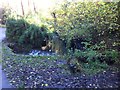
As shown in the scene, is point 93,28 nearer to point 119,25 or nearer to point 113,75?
point 119,25

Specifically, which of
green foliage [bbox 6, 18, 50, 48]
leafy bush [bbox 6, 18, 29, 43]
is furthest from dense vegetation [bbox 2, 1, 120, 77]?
leafy bush [bbox 6, 18, 29, 43]

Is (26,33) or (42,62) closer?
(42,62)

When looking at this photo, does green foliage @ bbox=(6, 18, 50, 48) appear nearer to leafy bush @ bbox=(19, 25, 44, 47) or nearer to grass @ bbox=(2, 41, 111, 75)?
leafy bush @ bbox=(19, 25, 44, 47)

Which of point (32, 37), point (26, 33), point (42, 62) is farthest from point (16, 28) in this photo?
point (42, 62)

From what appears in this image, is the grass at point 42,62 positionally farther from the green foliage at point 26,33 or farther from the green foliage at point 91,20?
the green foliage at point 26,33

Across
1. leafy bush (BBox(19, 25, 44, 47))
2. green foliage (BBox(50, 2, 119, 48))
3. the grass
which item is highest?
green foliage (BBox(50, 2, 119, 48))

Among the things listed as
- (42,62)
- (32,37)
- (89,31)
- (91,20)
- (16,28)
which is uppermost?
(91,20)

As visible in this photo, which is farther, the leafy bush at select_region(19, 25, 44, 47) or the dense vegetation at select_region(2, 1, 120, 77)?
the leafy bush at select_region(19, 25, 44, 47)

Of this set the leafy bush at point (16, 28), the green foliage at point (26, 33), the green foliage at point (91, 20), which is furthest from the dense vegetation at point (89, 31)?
the leafy bush at point (16, 28)

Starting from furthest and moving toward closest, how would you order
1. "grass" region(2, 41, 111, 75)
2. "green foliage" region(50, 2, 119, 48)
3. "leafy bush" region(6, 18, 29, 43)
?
"leafy bush" region(6, 18, 29, 43) < "grass" region(2, 41, 111, 75) < "green foliage" region(50, 2, 119, 48)

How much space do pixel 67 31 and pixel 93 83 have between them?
3.80 ft

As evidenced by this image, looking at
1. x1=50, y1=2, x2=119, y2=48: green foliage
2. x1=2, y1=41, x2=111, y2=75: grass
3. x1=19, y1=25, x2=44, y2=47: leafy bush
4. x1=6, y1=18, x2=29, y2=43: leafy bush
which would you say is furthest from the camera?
x1=6, y1=18, x2=29, y2=43: leafy bush

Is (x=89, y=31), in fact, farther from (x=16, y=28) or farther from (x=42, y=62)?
(x=16, y=28)

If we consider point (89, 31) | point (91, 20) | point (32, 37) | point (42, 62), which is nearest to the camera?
point (91, 20)
